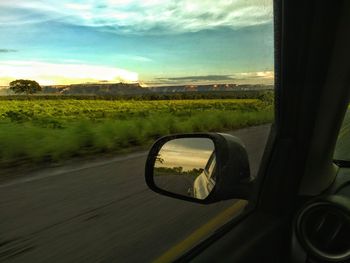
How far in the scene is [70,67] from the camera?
3.13 metres

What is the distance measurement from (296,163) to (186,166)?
519 millimetres

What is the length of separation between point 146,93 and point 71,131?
6.14m

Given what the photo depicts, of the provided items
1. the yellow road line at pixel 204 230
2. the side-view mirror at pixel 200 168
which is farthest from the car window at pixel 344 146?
the side-view mirror at pixel 200 168

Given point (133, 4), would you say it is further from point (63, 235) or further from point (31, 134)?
point (31, 134)

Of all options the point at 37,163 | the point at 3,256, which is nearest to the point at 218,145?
the point at 3,256

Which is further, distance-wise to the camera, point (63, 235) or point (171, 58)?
point (63, 235)

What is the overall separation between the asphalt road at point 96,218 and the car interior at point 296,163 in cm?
30

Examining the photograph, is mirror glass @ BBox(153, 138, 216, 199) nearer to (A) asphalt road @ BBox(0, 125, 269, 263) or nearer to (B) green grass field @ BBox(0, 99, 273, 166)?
(A) asphalt road @ BBox(0, 125, 269, 263)

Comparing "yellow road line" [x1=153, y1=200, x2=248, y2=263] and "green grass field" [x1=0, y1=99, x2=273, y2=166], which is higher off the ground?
"yellow road line" [x1=153, y1=200, x2=248, y2=263]

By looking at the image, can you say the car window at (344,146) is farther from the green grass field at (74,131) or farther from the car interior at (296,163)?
the green grass field at (74,131)

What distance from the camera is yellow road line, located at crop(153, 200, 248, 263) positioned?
2.74 metres

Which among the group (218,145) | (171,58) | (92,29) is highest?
(92,29)

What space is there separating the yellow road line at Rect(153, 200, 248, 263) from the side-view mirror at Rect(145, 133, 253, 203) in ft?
1.19

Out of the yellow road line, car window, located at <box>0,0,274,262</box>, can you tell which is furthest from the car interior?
the yellow road line
